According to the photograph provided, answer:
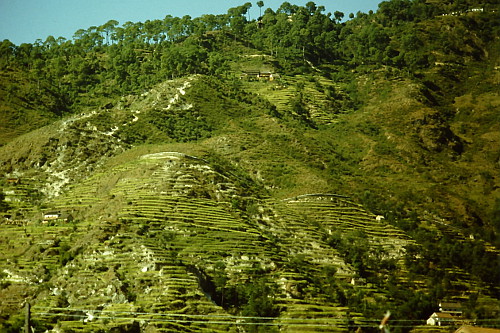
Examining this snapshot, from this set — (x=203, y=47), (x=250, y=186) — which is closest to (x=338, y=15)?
(x=203, y=47)

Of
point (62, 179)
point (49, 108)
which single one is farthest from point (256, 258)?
point (49, 108)

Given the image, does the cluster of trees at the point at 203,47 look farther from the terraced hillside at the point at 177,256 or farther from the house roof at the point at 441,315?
the house roof at the point at 441,315

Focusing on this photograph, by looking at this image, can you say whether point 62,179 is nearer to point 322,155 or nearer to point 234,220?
point 234,220

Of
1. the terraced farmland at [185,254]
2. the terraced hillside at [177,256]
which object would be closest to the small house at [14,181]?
the terraced hillside at [177,256]

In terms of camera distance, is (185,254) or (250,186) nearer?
(185,254)

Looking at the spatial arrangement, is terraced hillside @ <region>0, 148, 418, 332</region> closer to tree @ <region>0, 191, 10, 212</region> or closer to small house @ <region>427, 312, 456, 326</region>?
tree @ <region>0, 191, 10, 212</region>

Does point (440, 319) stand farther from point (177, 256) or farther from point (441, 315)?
point (177, 256)

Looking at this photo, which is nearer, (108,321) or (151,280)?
(108,321)

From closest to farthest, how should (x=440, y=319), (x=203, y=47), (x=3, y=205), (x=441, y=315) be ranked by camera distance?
(x=440, y=319)
(x=441, y=315)
(x=3, y=205)
(x=203, y=47)
